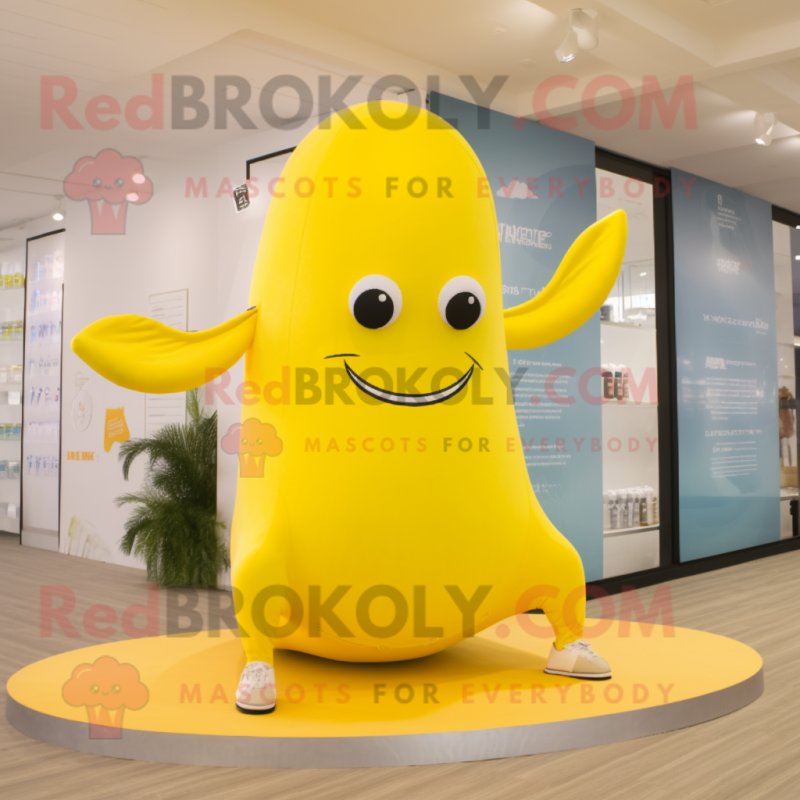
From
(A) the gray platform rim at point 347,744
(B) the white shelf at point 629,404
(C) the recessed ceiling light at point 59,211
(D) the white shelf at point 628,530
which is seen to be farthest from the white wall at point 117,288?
(A) the gray platform rim at point 347,744

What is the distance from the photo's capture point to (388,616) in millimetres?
3131

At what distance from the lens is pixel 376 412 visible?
3.14 meters

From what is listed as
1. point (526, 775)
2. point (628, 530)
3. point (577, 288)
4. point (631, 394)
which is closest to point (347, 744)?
point (526, 775)

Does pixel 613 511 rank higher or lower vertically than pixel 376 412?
lower

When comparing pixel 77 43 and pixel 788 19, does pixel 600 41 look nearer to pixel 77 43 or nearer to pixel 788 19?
pixel 788 19

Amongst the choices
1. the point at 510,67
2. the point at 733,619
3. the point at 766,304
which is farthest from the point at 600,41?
the point at 766,304

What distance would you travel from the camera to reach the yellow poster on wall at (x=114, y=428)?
7539mm

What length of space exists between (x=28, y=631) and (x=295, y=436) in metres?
2.59

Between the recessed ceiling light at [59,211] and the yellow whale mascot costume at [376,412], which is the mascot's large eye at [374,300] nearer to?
the yellow whale mascot costume at [376,412]

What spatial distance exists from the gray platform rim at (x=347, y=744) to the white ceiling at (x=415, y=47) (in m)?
3.38

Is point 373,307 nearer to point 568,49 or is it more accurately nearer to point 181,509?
point 568,49

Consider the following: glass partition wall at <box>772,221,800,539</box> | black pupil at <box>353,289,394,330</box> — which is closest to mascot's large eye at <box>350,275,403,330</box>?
black pupil at <box>353,289,394,330</box>

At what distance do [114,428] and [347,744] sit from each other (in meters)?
5.43

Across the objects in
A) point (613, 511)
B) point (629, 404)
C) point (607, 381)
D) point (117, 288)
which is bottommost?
point (613, 511)
